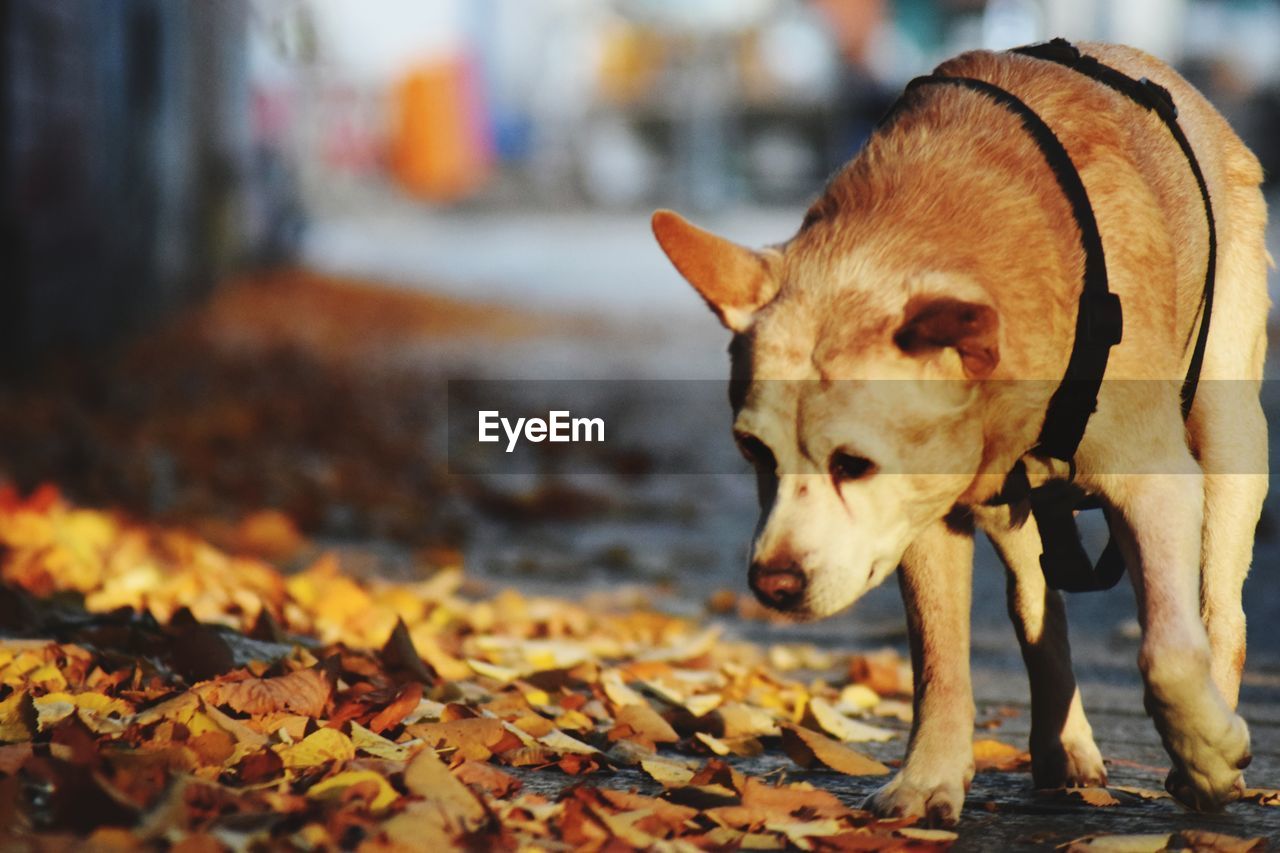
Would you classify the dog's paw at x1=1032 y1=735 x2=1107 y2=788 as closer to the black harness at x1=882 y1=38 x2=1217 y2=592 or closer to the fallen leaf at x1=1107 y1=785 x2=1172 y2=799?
the fallen leaf at x1=1107 y1=785 x2=1172 y2=799

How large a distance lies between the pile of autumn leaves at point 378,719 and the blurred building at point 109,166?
5.11 metres

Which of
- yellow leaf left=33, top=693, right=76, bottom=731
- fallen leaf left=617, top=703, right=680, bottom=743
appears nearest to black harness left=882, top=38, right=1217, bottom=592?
fallen leaf left=617, top=703, right=680, bottom=743

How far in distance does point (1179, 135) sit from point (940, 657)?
1107mm

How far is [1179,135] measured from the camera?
3.43 meters

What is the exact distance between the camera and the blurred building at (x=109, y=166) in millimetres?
9641

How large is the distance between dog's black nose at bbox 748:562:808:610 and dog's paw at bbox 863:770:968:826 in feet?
1.39

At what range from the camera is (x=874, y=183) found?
3.24 meters

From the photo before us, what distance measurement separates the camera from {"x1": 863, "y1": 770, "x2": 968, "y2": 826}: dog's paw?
3.11 metres

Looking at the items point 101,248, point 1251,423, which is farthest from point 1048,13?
point 1251,423

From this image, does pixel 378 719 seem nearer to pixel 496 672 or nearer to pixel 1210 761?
pixel 496 672

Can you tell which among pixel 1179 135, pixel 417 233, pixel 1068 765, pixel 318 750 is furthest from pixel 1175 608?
pixel 417 233

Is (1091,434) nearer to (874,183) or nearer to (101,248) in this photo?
(874,183)

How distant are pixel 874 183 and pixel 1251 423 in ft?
3.01

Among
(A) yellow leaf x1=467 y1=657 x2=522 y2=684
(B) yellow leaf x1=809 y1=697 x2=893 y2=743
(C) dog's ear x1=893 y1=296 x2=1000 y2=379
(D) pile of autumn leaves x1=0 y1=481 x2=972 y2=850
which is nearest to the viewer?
(D) pile of autumn leaves x1=0 y1=481 x2=972 y2=850
